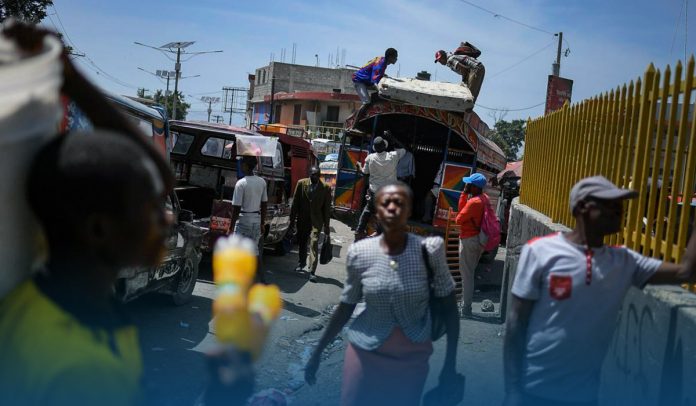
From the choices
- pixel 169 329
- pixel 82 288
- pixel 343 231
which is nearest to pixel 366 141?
pixel 169 329

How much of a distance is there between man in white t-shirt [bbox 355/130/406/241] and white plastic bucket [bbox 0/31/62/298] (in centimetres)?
807

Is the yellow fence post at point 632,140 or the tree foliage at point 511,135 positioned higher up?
the tree foliage at point 511,135

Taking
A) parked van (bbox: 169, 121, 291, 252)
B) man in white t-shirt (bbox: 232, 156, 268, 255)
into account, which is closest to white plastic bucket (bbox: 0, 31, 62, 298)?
man in white t-shirt (bbox: 232, 156, 268, 255)

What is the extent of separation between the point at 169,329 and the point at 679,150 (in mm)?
4881

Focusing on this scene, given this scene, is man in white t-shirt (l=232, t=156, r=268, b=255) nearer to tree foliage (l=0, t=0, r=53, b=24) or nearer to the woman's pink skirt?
the woman's pink skirt

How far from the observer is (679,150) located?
3680mm

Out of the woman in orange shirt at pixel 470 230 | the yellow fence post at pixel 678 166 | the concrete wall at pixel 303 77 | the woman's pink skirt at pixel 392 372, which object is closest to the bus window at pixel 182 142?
the woman in orange shirt at pixel 470 230

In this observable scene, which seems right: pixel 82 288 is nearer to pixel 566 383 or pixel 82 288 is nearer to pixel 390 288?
pixel 390 288

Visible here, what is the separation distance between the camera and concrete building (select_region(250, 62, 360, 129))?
52.8 m

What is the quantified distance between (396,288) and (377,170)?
21.7ft

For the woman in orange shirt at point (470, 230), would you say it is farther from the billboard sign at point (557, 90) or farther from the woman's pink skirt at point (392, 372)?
the billboard sign at point (557, 90)

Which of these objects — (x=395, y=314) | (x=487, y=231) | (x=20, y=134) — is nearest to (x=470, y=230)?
(x=487, y=231)

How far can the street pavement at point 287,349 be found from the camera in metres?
5.15

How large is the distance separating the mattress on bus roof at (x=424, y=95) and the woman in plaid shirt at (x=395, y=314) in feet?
22.2
